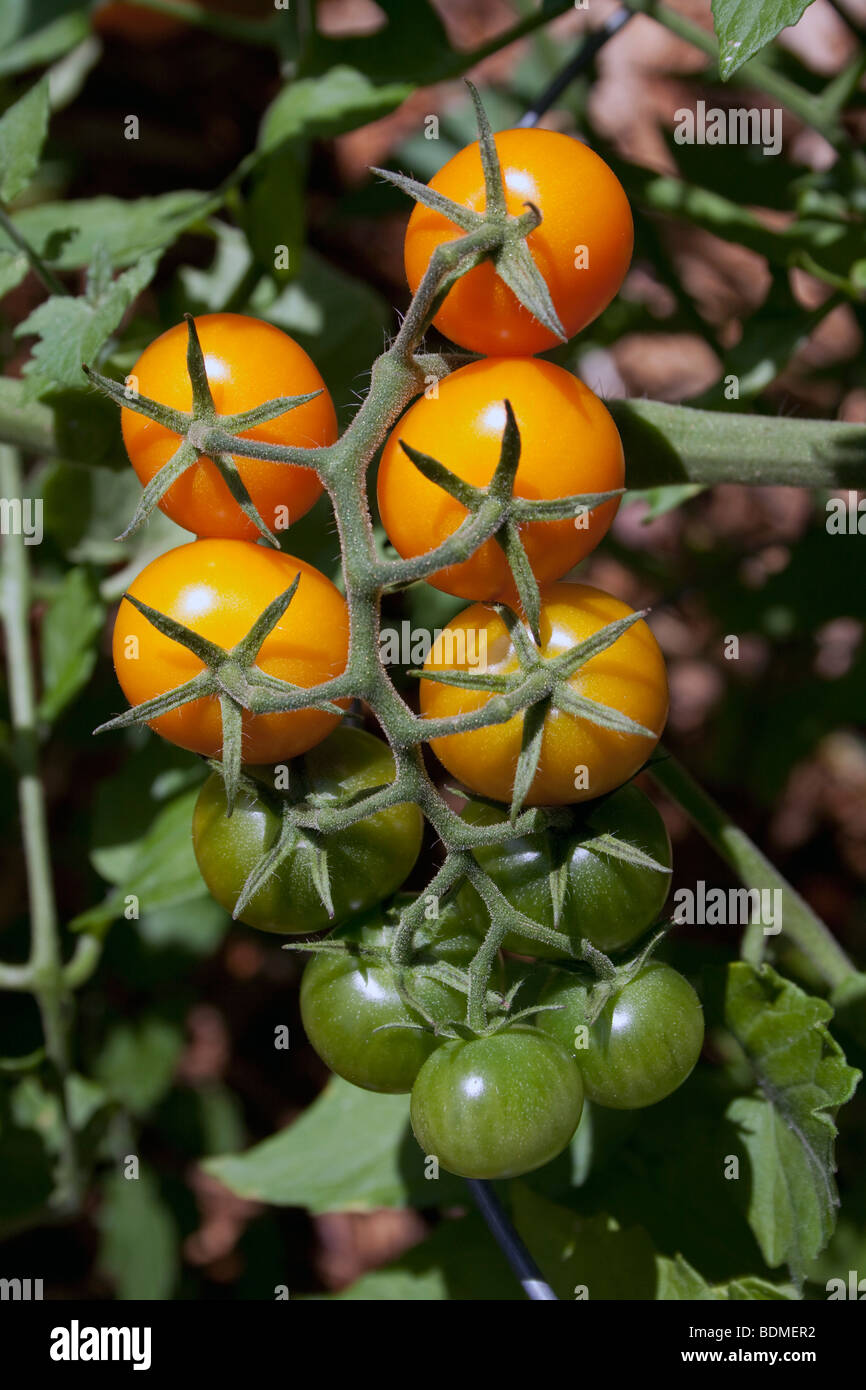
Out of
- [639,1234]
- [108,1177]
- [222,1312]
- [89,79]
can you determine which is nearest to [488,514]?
[639,1234]

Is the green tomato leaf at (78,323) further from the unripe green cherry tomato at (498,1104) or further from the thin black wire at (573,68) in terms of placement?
the unripe green cherry tomato at (498,1104)

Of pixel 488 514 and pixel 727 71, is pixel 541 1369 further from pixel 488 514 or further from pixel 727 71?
pixel 727 71

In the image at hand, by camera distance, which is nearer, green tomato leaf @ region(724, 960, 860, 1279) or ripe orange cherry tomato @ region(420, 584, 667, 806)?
ripe orange cherry tomato @ region(420, 584, 667, 806)

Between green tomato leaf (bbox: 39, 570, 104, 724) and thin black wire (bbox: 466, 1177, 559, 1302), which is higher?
green tomato leaf (bbox: 39, 570, 104, 724)

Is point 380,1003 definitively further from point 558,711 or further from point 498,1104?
point 558,711

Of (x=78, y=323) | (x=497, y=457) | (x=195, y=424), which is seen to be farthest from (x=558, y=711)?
(x=78, y=323)

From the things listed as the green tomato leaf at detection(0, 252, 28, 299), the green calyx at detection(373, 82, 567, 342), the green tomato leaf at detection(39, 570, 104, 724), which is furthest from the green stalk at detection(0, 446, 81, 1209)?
the green calyx at detection(373, 82, 567, 342)

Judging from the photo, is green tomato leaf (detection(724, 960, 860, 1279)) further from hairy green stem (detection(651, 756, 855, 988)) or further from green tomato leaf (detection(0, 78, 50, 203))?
green tomato leaf (detection(0, 78, 50, 203))
